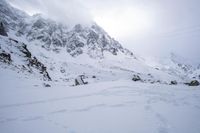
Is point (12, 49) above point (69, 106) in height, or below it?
above

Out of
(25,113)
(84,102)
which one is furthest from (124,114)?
(25,113)

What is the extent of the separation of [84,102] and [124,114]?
8.48 ft

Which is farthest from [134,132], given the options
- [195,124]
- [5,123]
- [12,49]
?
[12,49]

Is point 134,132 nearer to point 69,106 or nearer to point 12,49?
point 69,106

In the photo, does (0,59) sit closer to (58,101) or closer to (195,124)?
(58,101)

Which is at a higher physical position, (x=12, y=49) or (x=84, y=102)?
(x=12, y=49)

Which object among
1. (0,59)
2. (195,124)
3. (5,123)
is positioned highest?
(0,59)

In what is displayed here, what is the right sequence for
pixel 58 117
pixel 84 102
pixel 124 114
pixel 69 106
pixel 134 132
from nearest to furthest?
pixel 134 132 → pixel 58 117 → pixel 124 114 → pixel 69 106 → pixel 84 102

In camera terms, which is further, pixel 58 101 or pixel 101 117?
pixel 58 101

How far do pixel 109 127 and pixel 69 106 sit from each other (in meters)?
2.96

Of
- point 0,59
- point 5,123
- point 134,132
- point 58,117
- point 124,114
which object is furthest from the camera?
point 0,59

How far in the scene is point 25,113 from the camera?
684 cm

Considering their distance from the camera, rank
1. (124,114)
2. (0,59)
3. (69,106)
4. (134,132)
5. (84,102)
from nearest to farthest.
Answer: (134,132), (124,114), (69,106), (84,102), (0,59)

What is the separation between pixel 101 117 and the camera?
257 inches
